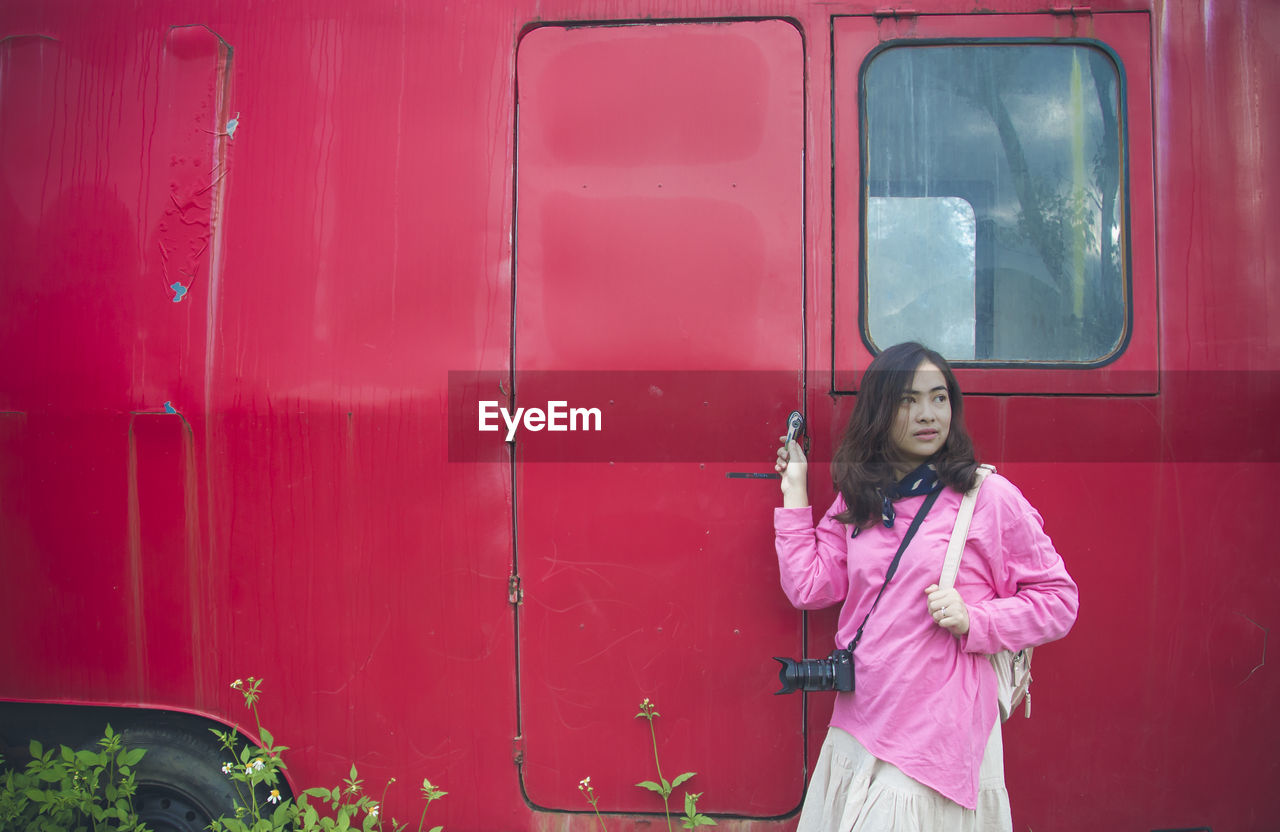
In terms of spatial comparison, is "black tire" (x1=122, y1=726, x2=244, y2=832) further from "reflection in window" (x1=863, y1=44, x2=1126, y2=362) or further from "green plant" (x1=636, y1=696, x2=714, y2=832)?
"reflection in window" (x1=863, y1=44, x2=1126, y2=362)

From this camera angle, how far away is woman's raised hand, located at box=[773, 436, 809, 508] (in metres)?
1.92

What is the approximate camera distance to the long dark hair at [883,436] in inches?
67.7

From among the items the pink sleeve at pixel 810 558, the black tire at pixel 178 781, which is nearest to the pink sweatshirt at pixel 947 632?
the pink sleeve at pixel 810 558

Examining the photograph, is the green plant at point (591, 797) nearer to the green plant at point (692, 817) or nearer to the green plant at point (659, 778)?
the green plant at point (659, 778)

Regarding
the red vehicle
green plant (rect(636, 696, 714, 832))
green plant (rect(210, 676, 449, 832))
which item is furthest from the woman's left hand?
green plant (rect(210, 676, 449, 832))

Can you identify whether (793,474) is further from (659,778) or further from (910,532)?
(659,778)

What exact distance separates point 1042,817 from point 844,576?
0.98 meters

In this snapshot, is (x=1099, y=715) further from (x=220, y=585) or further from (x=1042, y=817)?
(x=220, y=585)

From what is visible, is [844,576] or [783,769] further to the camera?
[783,769]

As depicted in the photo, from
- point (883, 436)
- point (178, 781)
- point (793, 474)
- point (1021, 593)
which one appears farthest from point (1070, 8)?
point (178, 781)

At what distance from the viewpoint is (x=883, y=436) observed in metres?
1.75

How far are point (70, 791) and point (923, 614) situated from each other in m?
2.39

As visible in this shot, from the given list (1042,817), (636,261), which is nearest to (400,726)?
(636,261)

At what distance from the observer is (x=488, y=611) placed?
6.93ft
